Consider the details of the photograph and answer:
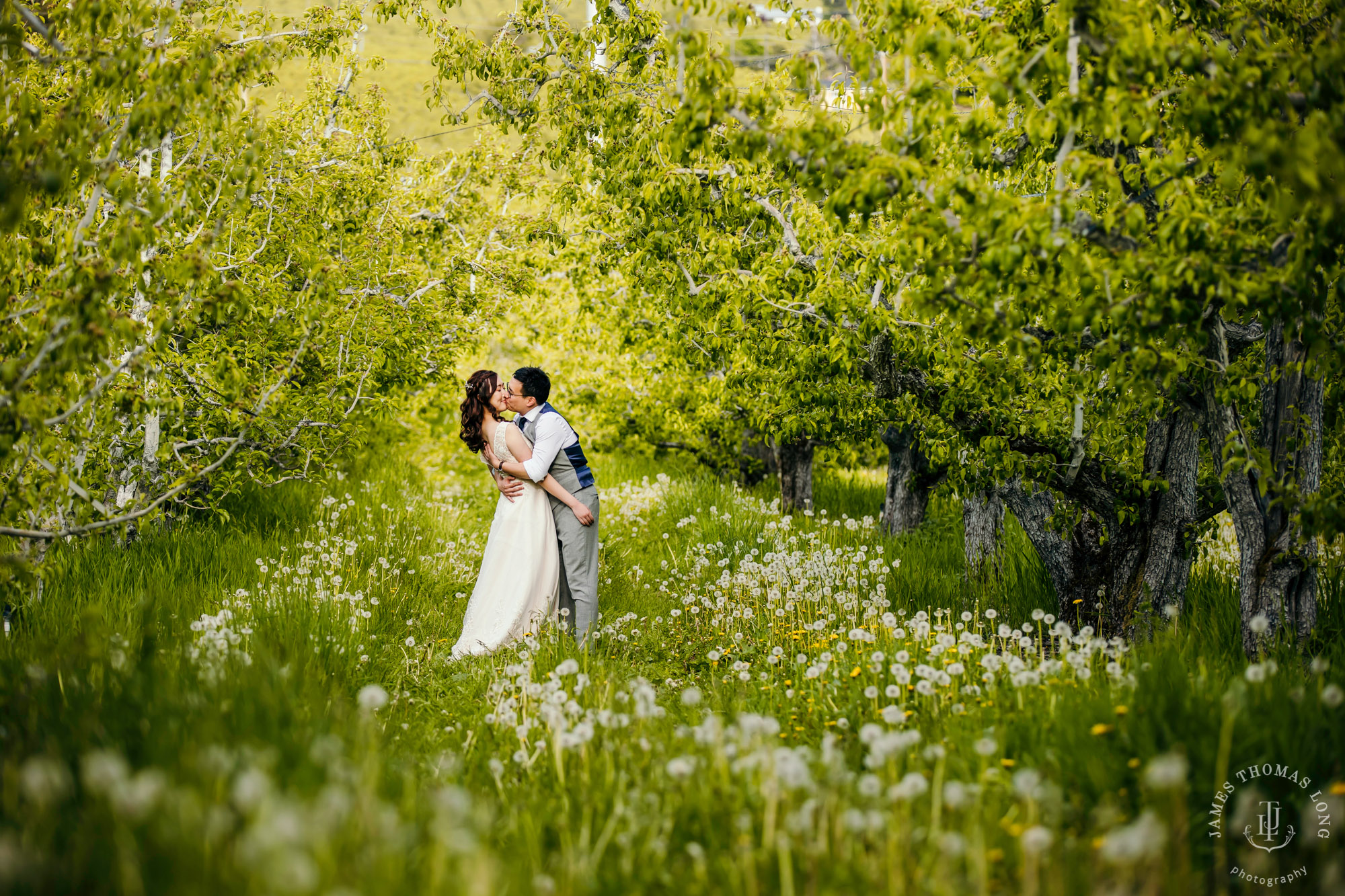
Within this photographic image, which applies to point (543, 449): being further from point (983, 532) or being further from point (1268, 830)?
point (1268, 830)

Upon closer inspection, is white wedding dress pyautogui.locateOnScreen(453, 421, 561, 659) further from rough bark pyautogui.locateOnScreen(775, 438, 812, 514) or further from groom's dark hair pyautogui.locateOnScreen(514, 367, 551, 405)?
rough bark pyautogui.locateOnScreen(775, 438, 812, 514)

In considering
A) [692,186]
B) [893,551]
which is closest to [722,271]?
[692,186]

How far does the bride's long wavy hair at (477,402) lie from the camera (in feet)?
25.9

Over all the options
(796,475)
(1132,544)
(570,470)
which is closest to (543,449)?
(570,470)

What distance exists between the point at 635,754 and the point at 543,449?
3971 mm

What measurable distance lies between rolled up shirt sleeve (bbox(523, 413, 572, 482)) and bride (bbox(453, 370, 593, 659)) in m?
0.14

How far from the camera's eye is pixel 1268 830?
3.40 m

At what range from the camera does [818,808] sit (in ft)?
10.9

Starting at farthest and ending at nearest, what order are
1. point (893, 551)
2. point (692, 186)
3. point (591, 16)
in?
point (893, 551) < point (591, 16) < point (692, 186)

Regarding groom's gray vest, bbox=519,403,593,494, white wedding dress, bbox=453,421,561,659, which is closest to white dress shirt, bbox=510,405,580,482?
groom's gray vest, bbox=519,403,593,494

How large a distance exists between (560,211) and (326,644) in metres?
5.82

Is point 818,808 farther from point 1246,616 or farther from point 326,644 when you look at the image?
point 326,644

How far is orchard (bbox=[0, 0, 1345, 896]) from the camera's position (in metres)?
3.09

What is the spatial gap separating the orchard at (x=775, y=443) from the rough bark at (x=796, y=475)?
388cm
